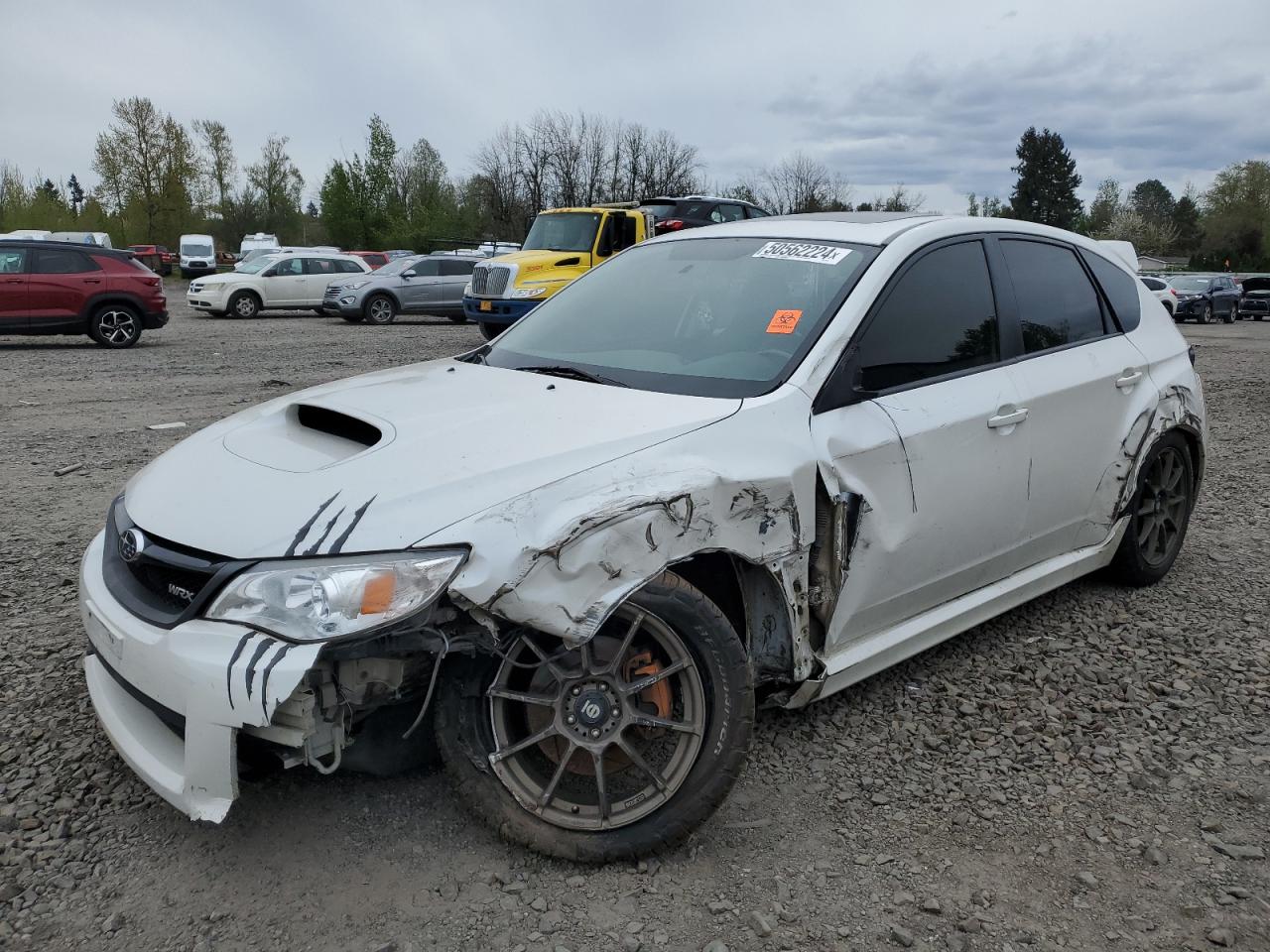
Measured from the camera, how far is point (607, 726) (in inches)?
100

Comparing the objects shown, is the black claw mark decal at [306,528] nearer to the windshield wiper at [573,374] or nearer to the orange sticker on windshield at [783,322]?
the windshield wiper at [573,374]

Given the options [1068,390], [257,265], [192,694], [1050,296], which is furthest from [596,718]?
[257,265]

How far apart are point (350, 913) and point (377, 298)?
21640 millimetres

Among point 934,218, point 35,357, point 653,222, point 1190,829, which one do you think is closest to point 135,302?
point 35,357

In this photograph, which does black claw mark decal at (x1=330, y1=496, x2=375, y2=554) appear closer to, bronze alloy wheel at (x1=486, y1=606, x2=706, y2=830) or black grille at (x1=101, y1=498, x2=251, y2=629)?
black grille at (x1=101, y1=498, x2=251, y2=629)

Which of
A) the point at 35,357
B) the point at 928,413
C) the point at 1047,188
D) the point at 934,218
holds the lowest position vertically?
the point at 35,357

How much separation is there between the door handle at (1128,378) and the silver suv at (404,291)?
1932cm

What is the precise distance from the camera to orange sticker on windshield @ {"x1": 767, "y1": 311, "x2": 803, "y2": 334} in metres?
3.16

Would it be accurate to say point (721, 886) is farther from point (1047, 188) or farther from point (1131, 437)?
point (1047, 188)

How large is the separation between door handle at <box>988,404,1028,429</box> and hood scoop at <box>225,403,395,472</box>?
6.58 feet

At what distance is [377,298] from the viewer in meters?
22.8

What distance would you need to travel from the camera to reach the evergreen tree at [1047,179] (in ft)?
291

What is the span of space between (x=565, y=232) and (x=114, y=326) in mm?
7482

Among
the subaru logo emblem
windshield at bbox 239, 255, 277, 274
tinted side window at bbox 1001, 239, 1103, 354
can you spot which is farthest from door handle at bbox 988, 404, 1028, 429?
windshield at bbox 239, 255, 277, 274
